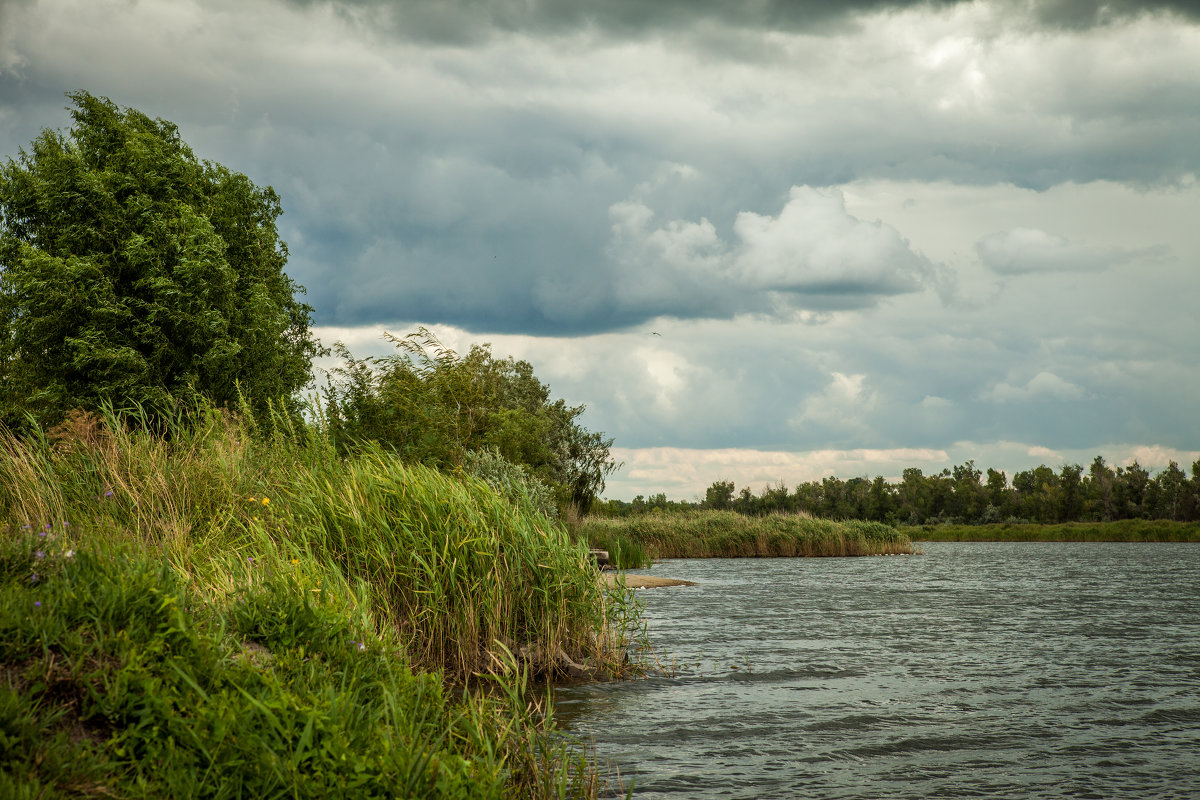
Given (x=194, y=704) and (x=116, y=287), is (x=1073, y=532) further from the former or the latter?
(x=194, y=704)

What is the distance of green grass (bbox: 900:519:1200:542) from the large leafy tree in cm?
8471

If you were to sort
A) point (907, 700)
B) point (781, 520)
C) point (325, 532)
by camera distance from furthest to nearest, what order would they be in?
point (781, 520), point (907, 700), point (325, 532)

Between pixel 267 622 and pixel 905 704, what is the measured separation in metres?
8.70

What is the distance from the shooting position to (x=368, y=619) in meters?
8.30

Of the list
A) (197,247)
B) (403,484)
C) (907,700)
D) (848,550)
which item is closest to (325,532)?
(403,484)

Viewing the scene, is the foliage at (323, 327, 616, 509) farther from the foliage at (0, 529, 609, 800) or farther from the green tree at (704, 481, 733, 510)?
the green tree at (704, 481, 733, 510)

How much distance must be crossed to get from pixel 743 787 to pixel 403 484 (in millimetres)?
5567

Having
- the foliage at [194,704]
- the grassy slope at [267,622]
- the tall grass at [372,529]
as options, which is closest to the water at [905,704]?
the tall grass at [372,529]

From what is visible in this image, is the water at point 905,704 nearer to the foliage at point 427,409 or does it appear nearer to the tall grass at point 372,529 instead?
the tall grass at point 372,529

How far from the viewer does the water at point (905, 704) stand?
340 inches

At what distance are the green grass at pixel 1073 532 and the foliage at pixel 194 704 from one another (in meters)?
97.4

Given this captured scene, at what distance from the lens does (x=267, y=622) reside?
695cm

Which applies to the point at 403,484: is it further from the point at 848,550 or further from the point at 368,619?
the point at 848,550

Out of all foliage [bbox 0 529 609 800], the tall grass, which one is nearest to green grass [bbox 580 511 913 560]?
the tall grass
